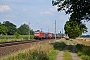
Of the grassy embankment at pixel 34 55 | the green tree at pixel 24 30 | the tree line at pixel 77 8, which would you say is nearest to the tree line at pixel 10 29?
the green tree at pixel 24 30

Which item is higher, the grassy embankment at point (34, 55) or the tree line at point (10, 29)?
the tree line at point (10, 29)

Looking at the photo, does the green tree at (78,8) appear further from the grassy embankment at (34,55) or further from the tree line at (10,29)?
the tree line at (10,29)

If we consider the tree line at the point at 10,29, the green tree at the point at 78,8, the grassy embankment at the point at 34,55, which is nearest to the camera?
the grassy embankment at the point at 34,55

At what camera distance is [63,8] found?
102ft

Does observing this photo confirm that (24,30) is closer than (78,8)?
No

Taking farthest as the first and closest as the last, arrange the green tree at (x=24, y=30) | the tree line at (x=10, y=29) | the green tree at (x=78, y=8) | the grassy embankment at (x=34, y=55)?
the green tree at (x=24, y=30) < the tree line at (x=10, y=29) < the green tree at (x=78, y=8) < the grassy embankment at (x=34, y=55)

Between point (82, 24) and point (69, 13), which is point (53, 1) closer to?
point (69, 13)

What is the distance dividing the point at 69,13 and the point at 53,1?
13.0ft

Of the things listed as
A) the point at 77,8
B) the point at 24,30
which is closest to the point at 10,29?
the point at 24,30

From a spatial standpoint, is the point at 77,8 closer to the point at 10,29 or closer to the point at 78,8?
the point at 78,8

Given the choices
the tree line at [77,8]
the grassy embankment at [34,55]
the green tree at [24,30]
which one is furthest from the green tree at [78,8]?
the green tree at [24,30]

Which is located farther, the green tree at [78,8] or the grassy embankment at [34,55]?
the green tree at [78,8]

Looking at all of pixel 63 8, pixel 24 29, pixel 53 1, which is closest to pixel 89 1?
pixel 63 8

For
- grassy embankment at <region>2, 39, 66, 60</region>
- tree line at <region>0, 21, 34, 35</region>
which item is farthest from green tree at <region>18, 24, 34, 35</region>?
grassy embankment at <region>2, 39, 66, 60</region>
